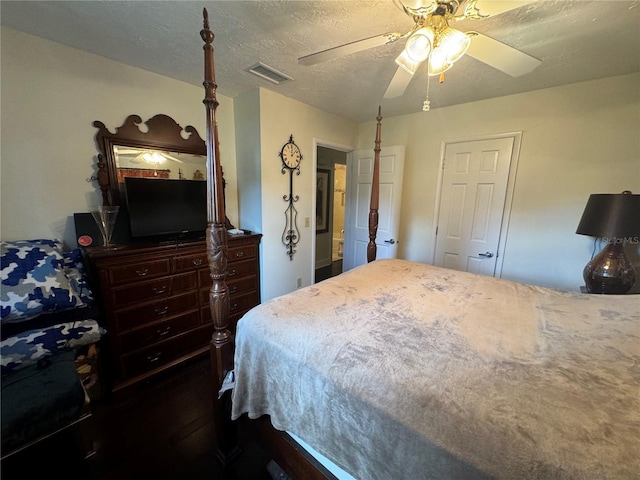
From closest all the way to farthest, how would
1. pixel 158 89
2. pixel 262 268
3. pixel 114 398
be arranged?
pixel 114 398
pixel 158 89
pixel 262 268

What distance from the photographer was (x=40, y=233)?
5.74 feet

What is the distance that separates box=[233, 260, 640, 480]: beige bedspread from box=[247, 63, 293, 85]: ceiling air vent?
71.3 inches

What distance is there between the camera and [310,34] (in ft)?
5.15

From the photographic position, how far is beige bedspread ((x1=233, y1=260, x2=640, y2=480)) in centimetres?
62

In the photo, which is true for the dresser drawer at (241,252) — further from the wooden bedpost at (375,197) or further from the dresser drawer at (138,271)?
the wooden bedpost at (375,197)

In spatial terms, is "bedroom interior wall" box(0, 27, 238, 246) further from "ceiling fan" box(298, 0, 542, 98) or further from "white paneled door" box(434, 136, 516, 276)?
"white paneled door" box(434, 136, 516, 276)

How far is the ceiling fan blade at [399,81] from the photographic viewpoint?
142cm

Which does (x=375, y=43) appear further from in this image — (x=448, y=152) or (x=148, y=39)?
(x=448, y=152)

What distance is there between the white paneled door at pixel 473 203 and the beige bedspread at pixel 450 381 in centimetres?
137

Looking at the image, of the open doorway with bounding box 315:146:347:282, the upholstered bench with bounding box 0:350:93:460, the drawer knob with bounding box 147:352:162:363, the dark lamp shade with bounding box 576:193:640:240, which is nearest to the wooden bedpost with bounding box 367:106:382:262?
the dark lamp shade with bounding box 576:193:640:240

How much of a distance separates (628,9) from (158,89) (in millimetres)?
3141

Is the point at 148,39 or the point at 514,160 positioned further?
the point at 514,160

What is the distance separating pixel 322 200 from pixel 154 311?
3.32 metres

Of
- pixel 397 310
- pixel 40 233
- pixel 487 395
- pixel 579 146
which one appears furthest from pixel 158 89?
pixel 579 146
